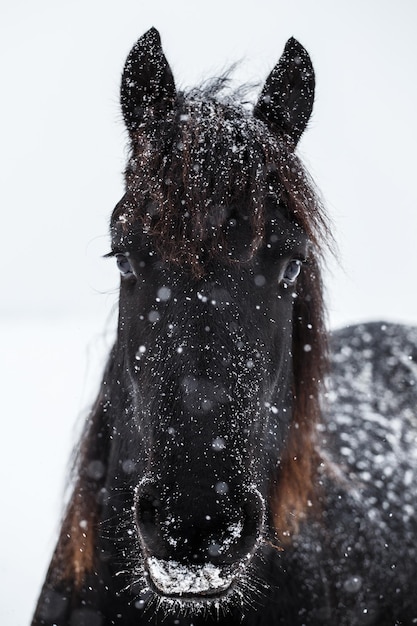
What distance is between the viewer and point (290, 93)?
2258 millimetres

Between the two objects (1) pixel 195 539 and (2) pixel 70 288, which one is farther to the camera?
(2) pixel 70 288

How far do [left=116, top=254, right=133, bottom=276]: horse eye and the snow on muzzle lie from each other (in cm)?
85

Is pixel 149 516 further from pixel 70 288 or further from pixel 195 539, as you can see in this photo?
pixel 70 288

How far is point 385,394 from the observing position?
3.49m

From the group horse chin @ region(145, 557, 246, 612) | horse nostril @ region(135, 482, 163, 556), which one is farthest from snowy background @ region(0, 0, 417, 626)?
horse chin @ region(145, 557, 246, 612)

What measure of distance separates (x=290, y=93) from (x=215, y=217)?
32.3 inches

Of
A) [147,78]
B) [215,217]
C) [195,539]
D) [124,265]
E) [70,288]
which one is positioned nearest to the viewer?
[195,539]

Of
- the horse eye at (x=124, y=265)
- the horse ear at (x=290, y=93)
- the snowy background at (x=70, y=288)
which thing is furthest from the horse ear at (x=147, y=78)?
the horse eye at (x=124, y=265)

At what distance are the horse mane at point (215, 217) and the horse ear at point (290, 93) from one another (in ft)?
0.33

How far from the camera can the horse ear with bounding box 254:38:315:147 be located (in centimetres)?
223

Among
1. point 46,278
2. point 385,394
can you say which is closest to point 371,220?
point 46,278

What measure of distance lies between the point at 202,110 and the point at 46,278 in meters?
38.0

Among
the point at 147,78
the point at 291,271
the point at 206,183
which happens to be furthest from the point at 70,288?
the point at 206,183

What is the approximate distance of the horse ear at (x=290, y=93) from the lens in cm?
223
